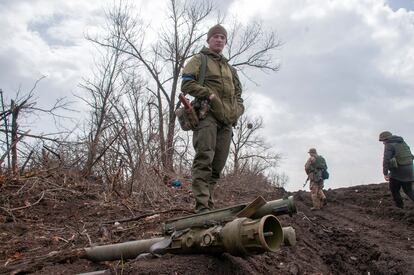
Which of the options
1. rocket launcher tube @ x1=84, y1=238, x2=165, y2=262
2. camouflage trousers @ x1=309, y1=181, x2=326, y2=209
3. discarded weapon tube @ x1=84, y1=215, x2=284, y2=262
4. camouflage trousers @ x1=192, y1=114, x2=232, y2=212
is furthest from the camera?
camouflage trousers @ x1=309, y1=181, x2=326, y2=209

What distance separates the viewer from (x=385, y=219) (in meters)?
10.2

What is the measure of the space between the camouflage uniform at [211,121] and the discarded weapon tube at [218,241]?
30.9 inches

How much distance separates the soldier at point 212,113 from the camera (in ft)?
14.2

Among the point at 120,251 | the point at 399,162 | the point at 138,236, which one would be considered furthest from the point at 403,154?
the point at 120,251

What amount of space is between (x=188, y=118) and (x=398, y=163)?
705 centimetres

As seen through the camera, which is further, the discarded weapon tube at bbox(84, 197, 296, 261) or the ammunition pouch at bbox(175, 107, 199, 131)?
the ammunition pouch at bbox(175, 107, 199, 131)

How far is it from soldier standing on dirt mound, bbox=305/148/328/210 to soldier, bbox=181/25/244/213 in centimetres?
829

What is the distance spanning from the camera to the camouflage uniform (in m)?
4.32

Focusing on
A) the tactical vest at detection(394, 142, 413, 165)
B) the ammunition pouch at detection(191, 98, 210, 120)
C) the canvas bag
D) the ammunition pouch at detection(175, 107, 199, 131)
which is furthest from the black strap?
the tactical vest at detection(394, 142, 413, 165)

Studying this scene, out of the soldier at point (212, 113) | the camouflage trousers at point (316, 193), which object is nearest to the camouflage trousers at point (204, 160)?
the soldier at point (212, 113)

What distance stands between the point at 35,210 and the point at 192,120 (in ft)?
12.7

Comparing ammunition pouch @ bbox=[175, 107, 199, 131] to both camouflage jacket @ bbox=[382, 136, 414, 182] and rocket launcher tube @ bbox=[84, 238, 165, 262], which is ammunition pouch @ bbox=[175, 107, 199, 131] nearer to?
rocket launcher tube @ bbox=[84, 238, 165, 262]

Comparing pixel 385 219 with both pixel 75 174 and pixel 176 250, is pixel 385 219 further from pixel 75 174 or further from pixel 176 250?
pixel 176 250

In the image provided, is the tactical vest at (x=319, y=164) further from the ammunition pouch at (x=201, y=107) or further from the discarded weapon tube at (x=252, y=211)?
the discarded weapon tube at (x=252, y=211)
